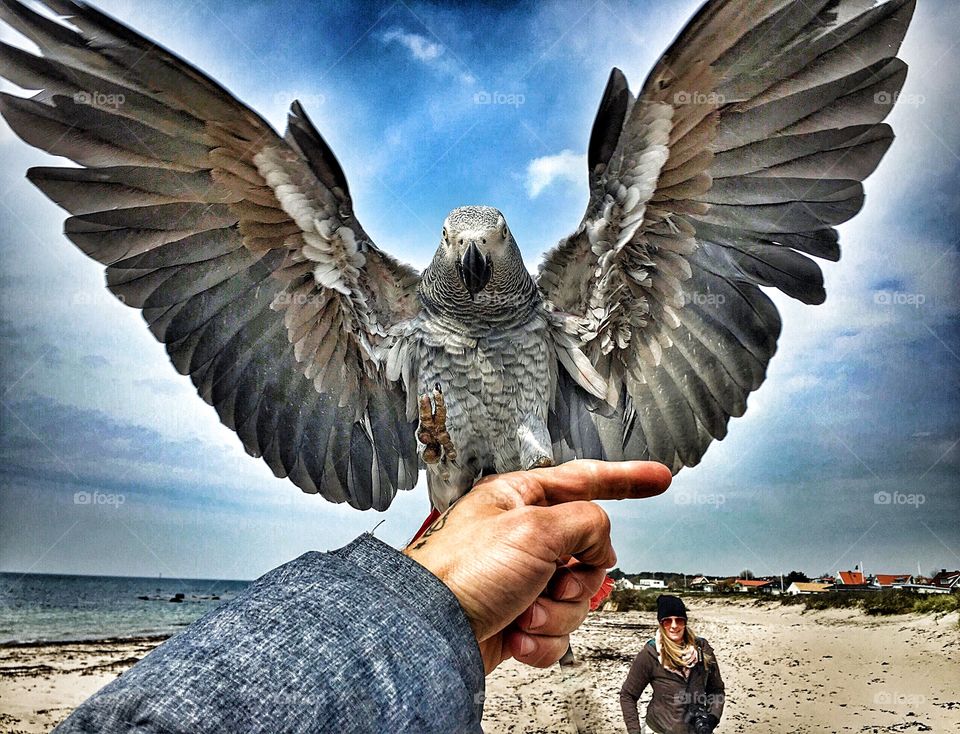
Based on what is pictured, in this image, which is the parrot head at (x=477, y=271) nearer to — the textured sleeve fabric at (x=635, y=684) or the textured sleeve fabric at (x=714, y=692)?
the textured sleeve fabric at (x=635, y=684)

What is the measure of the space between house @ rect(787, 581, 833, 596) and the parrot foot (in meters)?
1.54

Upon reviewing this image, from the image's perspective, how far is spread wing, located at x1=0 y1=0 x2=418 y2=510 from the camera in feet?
3.07

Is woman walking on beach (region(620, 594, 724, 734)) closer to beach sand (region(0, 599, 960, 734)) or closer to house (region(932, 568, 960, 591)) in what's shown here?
beach sand (region(0, 599, 960, 734))

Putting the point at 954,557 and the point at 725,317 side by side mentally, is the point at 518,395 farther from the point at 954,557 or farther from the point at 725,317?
the point at 954,557

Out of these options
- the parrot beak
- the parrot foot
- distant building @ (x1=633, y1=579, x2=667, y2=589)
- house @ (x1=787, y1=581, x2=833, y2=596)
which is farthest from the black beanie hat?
the parrot beak

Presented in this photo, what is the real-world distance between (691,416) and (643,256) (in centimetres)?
29

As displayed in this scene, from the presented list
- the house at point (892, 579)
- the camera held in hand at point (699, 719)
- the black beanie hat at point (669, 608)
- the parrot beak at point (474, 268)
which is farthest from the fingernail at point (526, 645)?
the house at point (892, 579)

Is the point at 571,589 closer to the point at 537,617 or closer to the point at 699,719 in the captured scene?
the point at 537,617

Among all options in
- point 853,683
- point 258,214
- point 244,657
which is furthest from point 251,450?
point 853,683

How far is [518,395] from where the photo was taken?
1.11 m

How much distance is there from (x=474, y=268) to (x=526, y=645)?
0.52 metres

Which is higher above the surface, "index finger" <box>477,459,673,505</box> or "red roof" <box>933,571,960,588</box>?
"red roof" <box>933,571,960,588</box>

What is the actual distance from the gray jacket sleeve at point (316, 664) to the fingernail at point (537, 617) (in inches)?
12.8

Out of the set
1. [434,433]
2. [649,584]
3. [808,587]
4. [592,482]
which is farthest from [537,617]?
[808,587]
